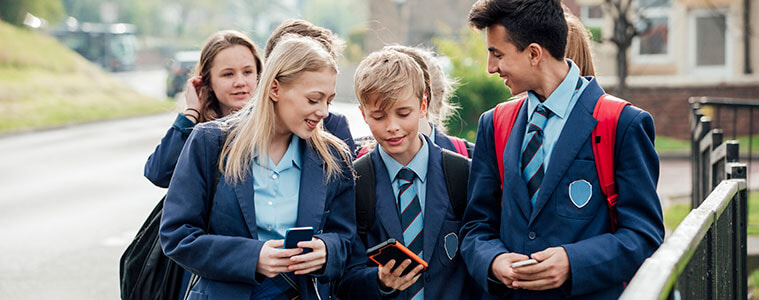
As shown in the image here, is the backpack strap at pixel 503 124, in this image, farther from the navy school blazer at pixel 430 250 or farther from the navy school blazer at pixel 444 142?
the navy school blazer at pixel 444 142

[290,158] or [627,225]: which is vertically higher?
[290,158]

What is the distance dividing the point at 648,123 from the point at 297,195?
1.19 m

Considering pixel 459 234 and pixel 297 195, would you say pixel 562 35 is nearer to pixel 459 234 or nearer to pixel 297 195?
pixel 459 234

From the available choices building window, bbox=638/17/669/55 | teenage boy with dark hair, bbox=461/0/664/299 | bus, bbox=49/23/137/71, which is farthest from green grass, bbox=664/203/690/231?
bus, bbox=49/23/137/71

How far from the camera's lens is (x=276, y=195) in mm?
2926

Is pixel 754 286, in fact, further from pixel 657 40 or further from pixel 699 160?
pixel 657 40

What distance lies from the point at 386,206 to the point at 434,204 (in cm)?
17

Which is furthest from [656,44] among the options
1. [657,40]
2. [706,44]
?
[706,44]

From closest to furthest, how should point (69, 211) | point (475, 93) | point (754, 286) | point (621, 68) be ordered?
point (754, 286) < point (69, 211) < point (475, 93) < point (621, 68)

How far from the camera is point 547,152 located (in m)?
2.81

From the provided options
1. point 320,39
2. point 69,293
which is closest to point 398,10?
point 69,293

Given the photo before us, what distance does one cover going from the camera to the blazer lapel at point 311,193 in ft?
9.47

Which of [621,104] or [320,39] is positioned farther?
[320,39]

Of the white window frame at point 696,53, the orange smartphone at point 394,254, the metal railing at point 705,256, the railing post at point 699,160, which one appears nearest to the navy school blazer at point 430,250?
the orange smartphone at point 394,254
